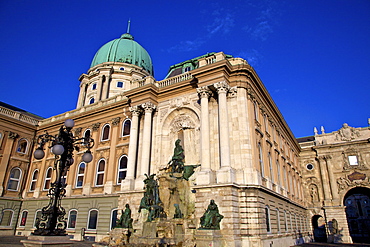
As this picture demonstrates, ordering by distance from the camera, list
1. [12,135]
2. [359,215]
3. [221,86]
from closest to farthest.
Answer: [221,86] < [12,135] < [359,215]

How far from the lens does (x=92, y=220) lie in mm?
24891

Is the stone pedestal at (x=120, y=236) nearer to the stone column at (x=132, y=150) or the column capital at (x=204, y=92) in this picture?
the stone column at (x=132, y=150)

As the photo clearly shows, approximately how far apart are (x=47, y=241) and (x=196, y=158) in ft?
47.2

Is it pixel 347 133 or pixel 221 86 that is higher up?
pixel 347 133

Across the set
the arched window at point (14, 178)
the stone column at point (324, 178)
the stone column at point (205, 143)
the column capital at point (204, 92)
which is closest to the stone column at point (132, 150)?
the column capital at point (204, 92)

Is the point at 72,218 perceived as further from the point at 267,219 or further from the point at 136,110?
the point at 267,219

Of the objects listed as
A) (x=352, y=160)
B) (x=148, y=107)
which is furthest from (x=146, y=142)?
(x=352, y=160)

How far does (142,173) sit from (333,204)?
28856 millimetres

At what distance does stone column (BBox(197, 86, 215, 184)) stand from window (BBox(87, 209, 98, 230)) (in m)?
12.4

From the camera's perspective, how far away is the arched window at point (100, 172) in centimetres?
2639

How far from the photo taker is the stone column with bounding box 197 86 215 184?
17688 millimetres

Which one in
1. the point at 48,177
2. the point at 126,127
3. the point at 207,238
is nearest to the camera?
the point at 207,238

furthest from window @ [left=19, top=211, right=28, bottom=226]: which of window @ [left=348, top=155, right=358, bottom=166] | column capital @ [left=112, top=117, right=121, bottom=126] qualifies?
window @ [left=348, top=155, right=358, bottom=166]

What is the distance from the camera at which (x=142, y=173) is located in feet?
70.8
